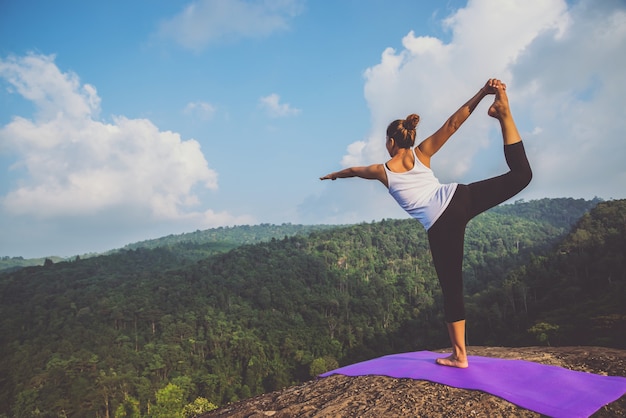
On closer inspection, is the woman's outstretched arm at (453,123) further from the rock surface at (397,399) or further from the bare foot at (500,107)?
the rock surface at (397,399)

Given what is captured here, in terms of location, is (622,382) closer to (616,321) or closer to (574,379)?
(574,379)

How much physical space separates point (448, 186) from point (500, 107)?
0.69 m

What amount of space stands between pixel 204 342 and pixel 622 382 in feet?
223

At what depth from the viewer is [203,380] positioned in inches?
1876

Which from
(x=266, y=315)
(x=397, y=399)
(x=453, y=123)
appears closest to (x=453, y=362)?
(x=397, y=399)

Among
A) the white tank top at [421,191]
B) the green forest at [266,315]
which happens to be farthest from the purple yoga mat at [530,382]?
the green forest at [266,315]

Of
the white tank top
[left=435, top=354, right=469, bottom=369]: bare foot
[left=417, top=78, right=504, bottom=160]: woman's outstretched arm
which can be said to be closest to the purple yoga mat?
[left=435, top=354, right=469, bottom=369]: bare foot

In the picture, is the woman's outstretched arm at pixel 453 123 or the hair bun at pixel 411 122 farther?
the hair bun at pixel 411 122

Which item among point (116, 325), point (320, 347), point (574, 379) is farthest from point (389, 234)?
point (574, 379)

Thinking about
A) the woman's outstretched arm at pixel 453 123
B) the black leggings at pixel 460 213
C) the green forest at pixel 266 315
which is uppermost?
the woman's outstretched arm at pixel 453 123

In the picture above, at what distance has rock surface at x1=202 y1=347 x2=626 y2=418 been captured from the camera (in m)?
2.56

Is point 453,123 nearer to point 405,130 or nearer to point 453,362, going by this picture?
point 405,130

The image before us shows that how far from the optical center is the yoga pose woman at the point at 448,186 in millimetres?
2738

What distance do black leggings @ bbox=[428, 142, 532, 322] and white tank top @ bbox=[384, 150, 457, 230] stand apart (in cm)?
5
